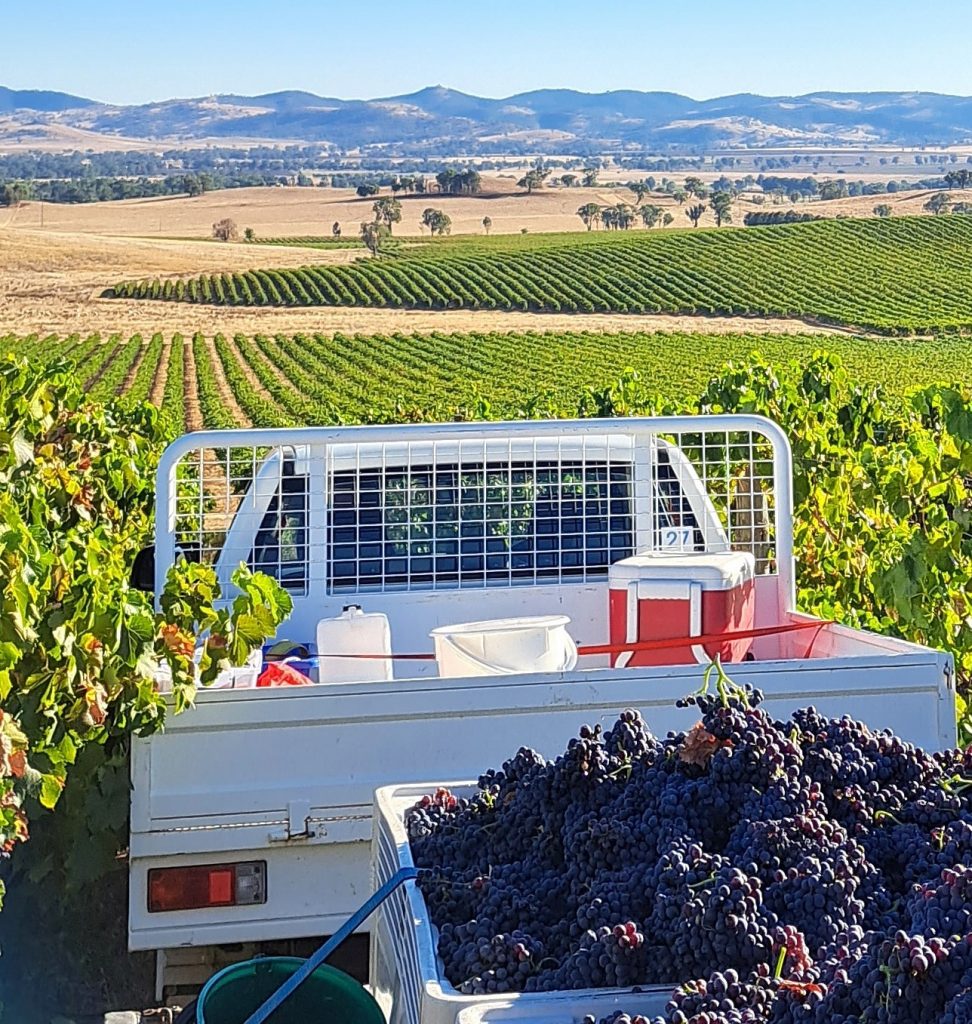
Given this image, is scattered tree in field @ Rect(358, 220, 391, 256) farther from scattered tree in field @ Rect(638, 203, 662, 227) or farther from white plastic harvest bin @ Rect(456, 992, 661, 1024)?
white plastic harvest bin @ Rect(456, 992, 661, 1024)

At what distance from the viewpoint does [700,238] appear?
9544cm

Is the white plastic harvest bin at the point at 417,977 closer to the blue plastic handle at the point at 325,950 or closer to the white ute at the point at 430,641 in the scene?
the blue plastic handle at the point at 325,950

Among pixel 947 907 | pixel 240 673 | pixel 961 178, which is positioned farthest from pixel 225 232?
pixel 947 907

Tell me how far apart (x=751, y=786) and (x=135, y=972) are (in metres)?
3.07

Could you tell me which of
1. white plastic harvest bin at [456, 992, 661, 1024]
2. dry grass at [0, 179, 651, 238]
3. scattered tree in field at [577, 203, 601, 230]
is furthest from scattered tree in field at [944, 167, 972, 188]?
white plastic harvest bin at [456, 992, 661, 1024]

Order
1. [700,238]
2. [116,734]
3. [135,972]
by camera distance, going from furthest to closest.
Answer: [700,238] → [135,972] → [116,734]

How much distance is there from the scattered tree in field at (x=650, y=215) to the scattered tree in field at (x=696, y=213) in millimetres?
3413

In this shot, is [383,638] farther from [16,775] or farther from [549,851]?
[549,851]

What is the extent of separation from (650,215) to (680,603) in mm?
150983

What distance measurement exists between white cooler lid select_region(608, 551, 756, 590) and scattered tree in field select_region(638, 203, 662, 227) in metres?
150

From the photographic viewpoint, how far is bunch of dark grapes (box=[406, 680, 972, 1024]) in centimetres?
169

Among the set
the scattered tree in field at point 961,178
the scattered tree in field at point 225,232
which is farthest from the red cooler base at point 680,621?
the scattered tree in field at point 961,178

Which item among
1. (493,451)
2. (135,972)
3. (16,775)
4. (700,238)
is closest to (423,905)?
(16,775)

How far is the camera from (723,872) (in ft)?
6.40
